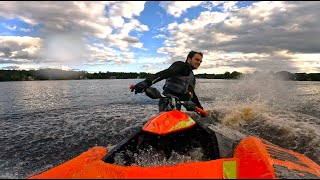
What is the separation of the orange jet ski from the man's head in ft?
4.00

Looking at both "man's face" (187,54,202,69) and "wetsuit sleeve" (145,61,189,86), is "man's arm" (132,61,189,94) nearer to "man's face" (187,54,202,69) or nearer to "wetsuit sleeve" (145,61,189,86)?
"wetsuit sleeve" (145,61,189,86)

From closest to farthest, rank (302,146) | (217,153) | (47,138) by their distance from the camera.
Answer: (217,153) → (302,146) → (47,138)

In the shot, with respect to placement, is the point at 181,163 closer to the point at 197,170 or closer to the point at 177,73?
the point at 197,170

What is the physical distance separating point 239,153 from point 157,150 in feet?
4.09

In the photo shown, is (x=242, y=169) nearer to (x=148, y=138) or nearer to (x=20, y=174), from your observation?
(x=148, y=138)

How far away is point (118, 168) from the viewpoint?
3600 millimetres

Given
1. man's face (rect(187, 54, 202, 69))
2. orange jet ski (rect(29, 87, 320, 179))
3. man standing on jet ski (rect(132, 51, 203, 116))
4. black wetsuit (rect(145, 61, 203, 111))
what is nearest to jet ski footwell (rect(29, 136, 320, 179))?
orange jet ski (rect(29, 87, 320, 179))

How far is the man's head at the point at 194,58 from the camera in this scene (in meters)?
6.29

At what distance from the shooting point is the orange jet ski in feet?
11.5

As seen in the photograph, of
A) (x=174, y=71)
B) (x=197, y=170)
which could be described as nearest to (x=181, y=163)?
(x=197, y=170)

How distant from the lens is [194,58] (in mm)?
6316

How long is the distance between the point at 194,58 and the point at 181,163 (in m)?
2.79

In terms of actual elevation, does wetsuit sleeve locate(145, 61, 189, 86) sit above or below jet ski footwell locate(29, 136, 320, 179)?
above

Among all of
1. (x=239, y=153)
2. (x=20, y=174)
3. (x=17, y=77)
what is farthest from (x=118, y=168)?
(x=17, y=77)
